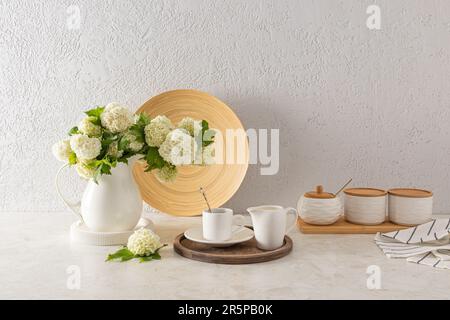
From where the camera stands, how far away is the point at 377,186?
1684 mm

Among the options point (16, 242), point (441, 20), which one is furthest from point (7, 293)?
point (441, 20)

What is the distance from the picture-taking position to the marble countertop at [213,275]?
986mm

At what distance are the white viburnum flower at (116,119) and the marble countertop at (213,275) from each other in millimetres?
322

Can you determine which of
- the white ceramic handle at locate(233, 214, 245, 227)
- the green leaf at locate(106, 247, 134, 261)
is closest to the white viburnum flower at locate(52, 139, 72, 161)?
the green leaf at locate(106, 247, 134, 261)

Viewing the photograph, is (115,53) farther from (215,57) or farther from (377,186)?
(377,186)

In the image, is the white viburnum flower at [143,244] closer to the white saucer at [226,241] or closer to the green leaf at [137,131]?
the white saucer at [226,241]

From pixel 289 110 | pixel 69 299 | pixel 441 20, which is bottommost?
pixel 69 299

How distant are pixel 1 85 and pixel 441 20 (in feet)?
4.93

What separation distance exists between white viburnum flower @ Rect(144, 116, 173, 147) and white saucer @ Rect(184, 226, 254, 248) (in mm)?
252

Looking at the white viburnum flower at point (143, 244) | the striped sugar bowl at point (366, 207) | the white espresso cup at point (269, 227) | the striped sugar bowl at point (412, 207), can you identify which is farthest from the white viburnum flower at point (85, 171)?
the striped sugar bowl at point (412, 207)

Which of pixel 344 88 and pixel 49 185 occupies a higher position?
pixel 344 88

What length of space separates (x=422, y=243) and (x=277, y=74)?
2.34 ft

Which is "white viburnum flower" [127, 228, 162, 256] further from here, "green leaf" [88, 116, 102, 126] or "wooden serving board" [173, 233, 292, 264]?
"green leaf" [88, 116, 102, 126]

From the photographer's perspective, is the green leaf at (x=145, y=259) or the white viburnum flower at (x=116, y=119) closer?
the green leaf at (x=145, y=259)
